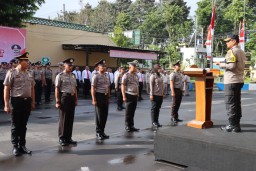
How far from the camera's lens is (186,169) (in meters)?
4.92

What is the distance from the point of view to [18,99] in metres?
6.04

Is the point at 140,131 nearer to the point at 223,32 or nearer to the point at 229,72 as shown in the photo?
the point at 229,72

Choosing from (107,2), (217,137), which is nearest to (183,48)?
(107,2)

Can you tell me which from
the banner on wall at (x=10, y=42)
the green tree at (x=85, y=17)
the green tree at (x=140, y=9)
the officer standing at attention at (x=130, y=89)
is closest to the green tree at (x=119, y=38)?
the green tree at (x=85, y=17)

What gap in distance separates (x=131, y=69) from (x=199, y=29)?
41510 millimetres

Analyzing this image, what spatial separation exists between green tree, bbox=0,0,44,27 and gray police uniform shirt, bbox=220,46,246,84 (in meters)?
14.4

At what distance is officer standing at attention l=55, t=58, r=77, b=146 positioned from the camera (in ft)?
22.1

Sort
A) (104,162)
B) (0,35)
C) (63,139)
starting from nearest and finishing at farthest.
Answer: (104,162) < (63,139) < (0,35)

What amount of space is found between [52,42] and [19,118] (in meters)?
17.0

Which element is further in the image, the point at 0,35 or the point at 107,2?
the point at 107,2

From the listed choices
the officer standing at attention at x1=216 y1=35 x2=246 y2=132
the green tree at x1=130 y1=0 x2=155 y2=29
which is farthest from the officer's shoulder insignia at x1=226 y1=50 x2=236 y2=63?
the green tree at x1=130 y1=0 x2=155 y2=29

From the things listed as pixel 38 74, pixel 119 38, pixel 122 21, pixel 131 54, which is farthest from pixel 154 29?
pixel 38 74

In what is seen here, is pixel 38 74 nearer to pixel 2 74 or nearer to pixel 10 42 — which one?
pixel 2 74

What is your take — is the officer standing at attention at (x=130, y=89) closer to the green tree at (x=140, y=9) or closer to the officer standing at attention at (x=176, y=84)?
the officer standing at attention at (x=176, y=84)
